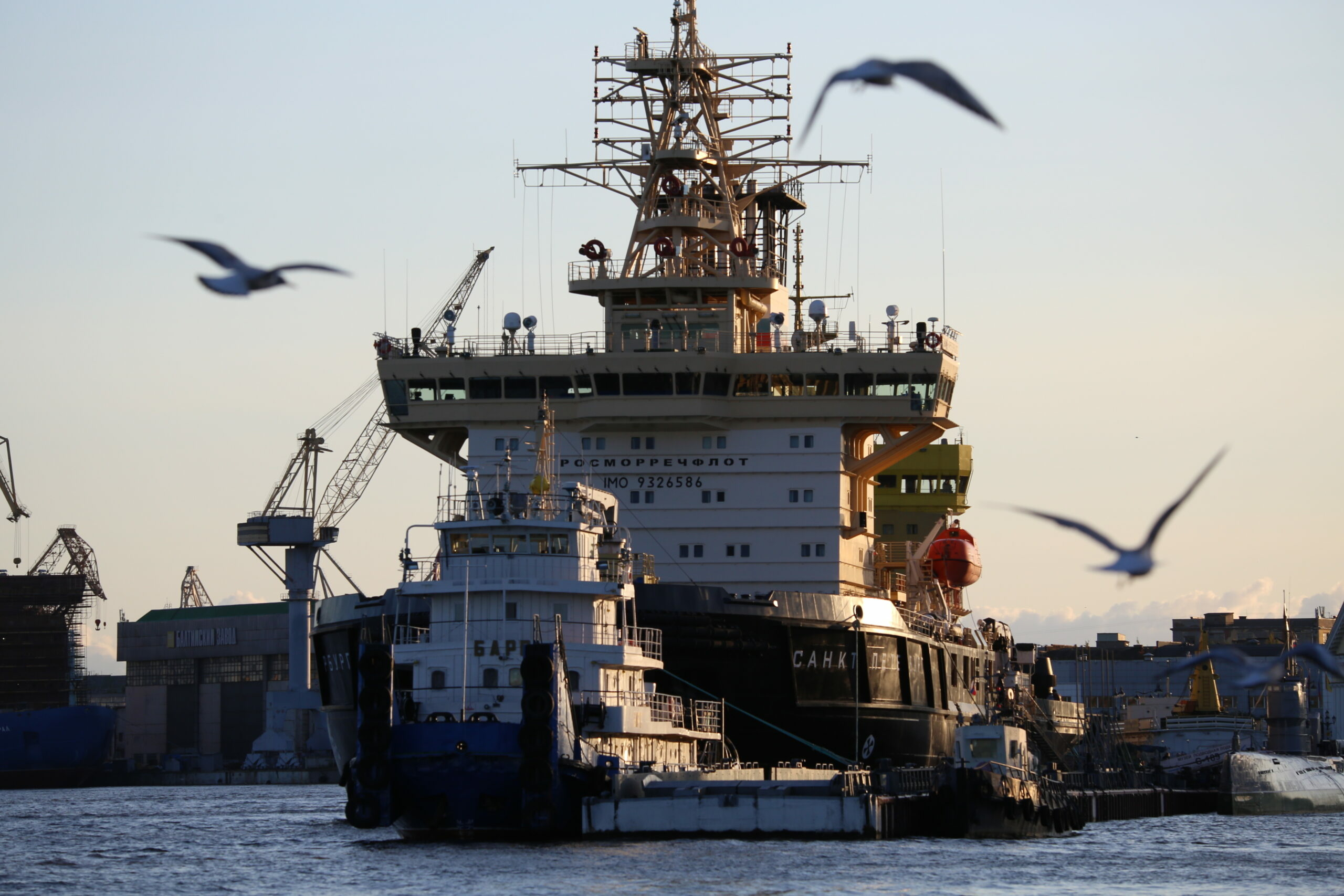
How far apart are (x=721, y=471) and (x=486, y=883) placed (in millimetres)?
23371

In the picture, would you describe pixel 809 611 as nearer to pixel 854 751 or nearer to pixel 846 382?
pixel 854 751

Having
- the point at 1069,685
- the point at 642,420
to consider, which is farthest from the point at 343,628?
the point at 1069,685

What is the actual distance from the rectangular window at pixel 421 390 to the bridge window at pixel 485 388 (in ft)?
3.83

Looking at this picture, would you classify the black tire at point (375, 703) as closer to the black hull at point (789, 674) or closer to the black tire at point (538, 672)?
the black tire at point (538, 672)

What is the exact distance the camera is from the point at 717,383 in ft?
194

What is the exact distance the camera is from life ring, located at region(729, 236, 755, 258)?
63.5 metres

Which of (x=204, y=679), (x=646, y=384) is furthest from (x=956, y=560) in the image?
(x=204, y=679)

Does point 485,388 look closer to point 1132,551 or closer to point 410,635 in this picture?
point 410,635

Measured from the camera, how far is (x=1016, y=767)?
51.2 metres

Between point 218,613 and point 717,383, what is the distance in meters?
123

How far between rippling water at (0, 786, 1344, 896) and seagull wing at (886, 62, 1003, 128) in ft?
60.1

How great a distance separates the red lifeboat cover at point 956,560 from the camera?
69125 millimetres

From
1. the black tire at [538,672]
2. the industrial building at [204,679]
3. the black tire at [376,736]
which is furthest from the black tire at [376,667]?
the industrial building at [204,679]

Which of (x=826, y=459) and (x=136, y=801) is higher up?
(x=826, y=459)
